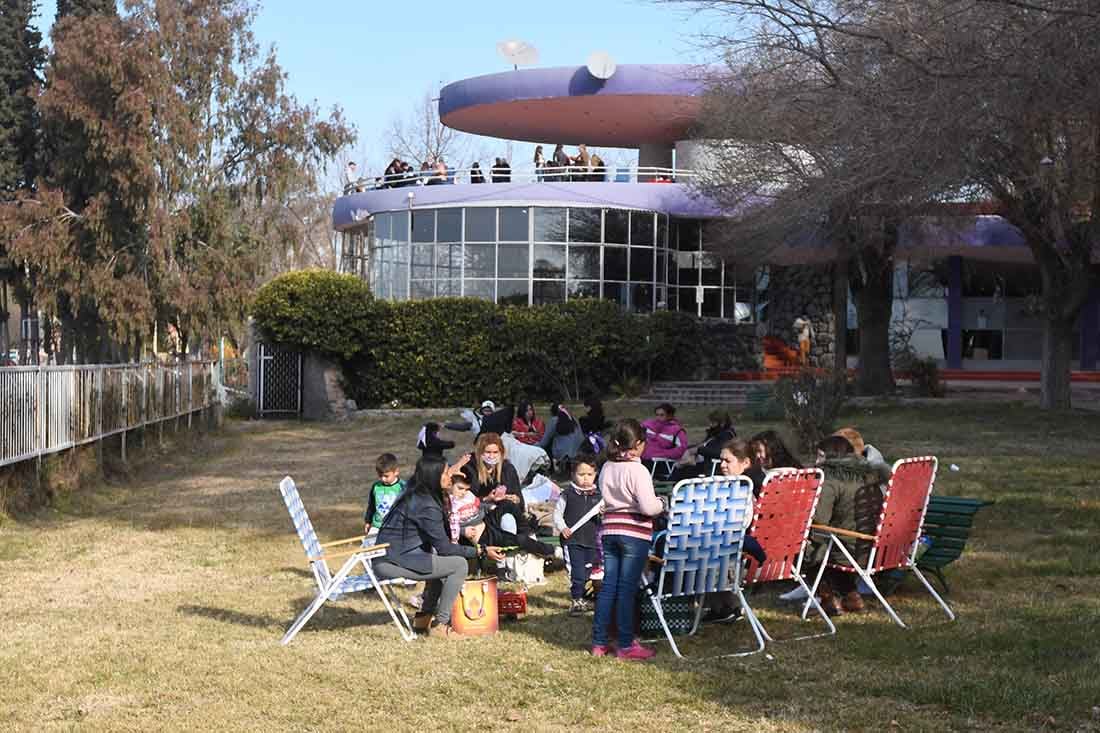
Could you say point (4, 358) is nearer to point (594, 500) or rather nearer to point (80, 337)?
point (80, 337)

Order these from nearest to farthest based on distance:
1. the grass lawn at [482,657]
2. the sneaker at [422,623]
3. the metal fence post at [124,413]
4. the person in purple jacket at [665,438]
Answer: the grass lawn at [482,657] < the sneaker at [422,623] < the person in purple jacket at [665,438] < the metal fence post at [124,413]

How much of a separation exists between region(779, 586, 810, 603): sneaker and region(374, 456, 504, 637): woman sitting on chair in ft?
7.56

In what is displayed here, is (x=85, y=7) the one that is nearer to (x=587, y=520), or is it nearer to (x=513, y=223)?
(x=513, y=223)

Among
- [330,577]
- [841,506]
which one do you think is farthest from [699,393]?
[330,577]

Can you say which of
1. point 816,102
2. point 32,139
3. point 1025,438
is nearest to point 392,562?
point 816,102

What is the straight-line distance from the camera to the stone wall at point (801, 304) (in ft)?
129

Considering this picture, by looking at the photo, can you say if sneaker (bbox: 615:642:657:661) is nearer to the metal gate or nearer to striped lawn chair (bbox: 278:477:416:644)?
striped lawn chair (bbox: 278:477:416:644)

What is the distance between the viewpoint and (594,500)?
9203mm

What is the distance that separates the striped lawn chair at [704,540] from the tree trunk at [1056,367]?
17.8 m

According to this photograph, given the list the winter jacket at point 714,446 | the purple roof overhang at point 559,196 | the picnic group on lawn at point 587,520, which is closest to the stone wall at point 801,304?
the purple roof overhang at point 559,196

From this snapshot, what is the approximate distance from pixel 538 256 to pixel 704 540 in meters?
27.1

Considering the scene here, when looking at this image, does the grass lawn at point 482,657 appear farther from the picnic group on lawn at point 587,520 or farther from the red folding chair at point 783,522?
the red folding chair at point 783,522

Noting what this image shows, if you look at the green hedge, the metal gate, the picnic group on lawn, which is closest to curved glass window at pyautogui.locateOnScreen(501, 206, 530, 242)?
the green hedge

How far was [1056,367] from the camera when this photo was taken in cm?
2447
